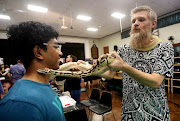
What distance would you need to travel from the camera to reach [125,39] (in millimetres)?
10578

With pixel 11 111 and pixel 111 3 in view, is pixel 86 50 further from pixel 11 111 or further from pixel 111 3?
pixel 11 111

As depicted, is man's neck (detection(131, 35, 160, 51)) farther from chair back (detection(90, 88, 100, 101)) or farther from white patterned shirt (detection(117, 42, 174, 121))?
chair back (detection(90, 88, 100, 101))

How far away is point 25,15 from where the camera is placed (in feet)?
21.9

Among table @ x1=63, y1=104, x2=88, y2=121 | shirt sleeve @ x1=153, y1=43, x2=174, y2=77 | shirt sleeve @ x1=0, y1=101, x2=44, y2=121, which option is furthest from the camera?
table @ x1=63, y1=104, x2=88, y2=121

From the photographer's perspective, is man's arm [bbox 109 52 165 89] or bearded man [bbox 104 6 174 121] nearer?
man's arm [bbox 109 52 165 89]

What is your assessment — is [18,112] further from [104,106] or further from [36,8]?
[36,8]

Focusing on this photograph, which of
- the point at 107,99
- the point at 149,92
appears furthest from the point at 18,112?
the point at 107,99

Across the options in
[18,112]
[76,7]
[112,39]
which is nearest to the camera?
[18,112]

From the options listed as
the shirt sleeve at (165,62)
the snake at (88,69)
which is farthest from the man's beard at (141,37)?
the snake at (88,69)

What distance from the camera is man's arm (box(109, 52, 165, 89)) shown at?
822 mm

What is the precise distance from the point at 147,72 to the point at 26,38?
1163mm

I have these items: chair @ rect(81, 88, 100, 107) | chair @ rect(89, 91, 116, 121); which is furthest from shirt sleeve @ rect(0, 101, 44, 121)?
chair @ rect(81, 88, 100, 107)

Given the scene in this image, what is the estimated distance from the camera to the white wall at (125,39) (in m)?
7.33

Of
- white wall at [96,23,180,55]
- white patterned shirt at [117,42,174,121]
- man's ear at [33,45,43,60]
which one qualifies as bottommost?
white patterned shirt at [117,42,174,121]
